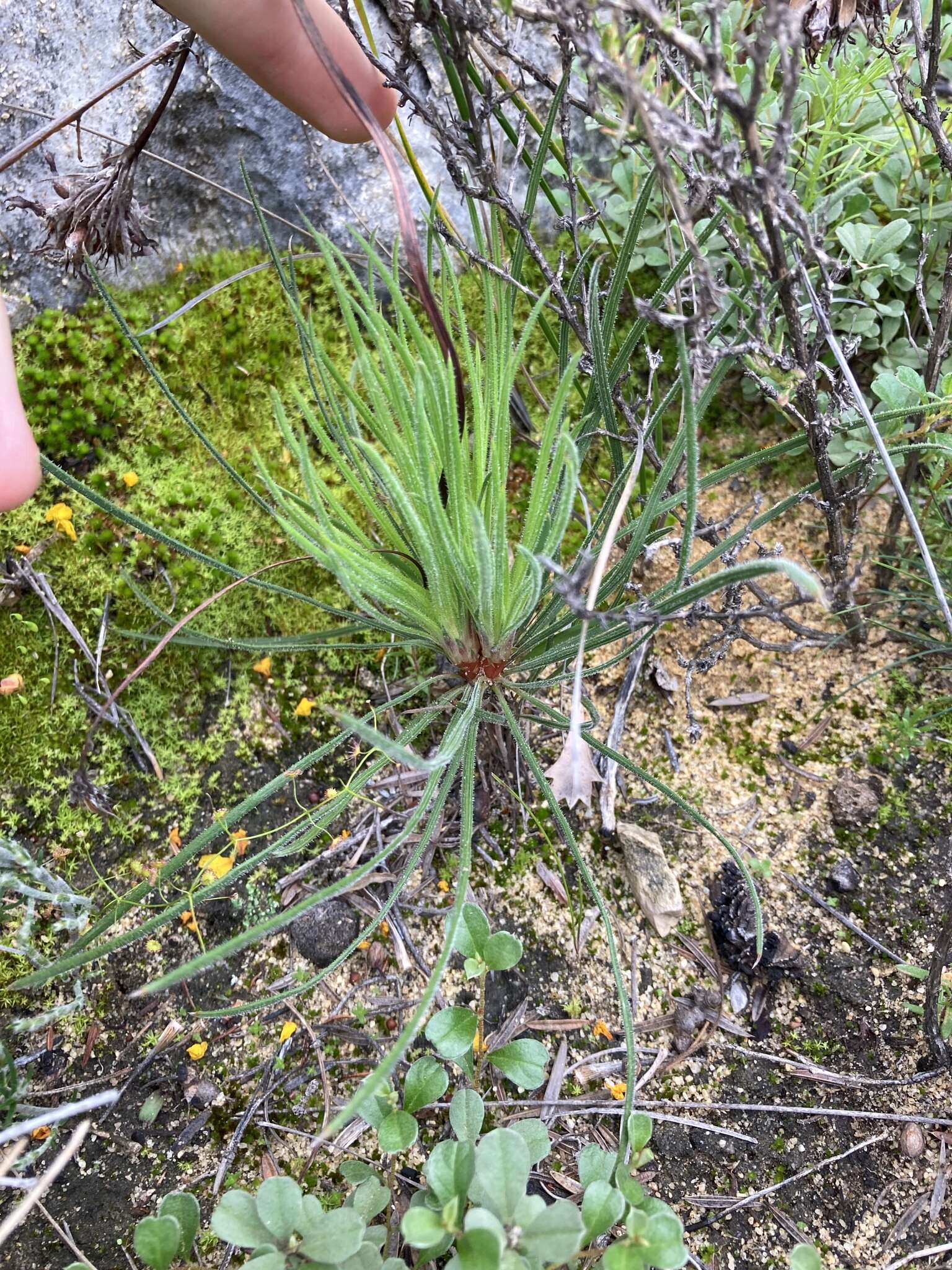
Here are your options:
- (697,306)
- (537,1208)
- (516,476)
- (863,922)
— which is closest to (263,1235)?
(537,1208)

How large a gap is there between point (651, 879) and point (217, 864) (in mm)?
582

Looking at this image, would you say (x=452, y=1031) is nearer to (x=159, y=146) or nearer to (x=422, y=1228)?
(x=422, y=1228)

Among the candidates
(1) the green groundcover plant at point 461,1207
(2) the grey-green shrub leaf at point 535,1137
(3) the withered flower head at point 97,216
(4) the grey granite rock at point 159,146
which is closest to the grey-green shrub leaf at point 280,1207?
(1) the green groundcover plant at point 461,1207

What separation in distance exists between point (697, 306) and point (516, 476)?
0.66 metres

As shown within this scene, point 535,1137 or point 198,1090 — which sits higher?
point 198,1090

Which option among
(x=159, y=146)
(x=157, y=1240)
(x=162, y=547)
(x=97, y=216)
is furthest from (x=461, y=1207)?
(x=159, y=146)

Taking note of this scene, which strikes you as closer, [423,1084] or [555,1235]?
[555,1235]

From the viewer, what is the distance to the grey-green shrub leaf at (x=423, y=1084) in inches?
34.1

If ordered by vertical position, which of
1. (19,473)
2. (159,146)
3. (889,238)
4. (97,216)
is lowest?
(889,238)

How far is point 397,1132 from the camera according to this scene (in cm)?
83

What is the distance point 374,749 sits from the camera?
1.16m

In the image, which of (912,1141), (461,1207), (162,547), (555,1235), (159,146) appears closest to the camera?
(555,1235)

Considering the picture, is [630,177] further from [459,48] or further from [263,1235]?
[263,1235]

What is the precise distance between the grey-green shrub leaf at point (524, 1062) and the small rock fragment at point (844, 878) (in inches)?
19.1
